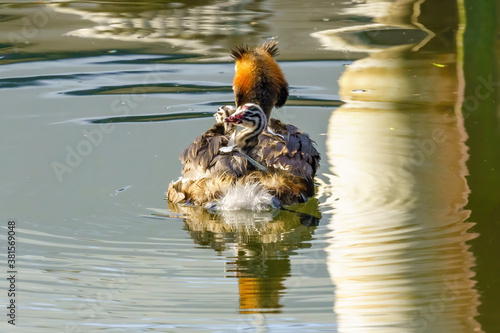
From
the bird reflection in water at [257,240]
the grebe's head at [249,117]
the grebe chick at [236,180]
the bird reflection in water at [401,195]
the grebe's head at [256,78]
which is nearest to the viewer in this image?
the bird reflection in water at [401,195]

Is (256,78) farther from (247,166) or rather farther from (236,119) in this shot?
(247,166)

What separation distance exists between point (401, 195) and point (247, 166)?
1184 mm

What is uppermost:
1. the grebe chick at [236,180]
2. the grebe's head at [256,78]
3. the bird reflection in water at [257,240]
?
the grebe's head at [256,78]

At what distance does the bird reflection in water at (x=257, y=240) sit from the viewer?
520 centimetres

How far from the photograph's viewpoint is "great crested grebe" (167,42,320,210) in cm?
635

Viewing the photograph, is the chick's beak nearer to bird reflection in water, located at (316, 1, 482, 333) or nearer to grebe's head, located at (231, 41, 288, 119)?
grebe's head, located at (231, 41, 288, 119)

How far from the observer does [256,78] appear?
722 centimetres

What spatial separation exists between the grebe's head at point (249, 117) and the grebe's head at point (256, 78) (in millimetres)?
752

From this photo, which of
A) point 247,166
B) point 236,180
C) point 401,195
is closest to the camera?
point 236,180

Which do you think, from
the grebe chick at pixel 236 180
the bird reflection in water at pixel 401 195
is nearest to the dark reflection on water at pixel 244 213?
the bird reflection in water at pixel 401 195

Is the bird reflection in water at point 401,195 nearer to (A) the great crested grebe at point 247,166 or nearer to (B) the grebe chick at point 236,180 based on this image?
(A) the great crested grebe at point 247,166

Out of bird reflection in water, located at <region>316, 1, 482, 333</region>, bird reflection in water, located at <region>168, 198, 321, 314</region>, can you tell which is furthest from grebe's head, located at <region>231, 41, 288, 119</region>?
bird reflection in water, located at <region>168, 198, 321, 314</region>

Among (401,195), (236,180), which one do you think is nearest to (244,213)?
(236,180)

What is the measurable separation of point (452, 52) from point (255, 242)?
572 centimetres
